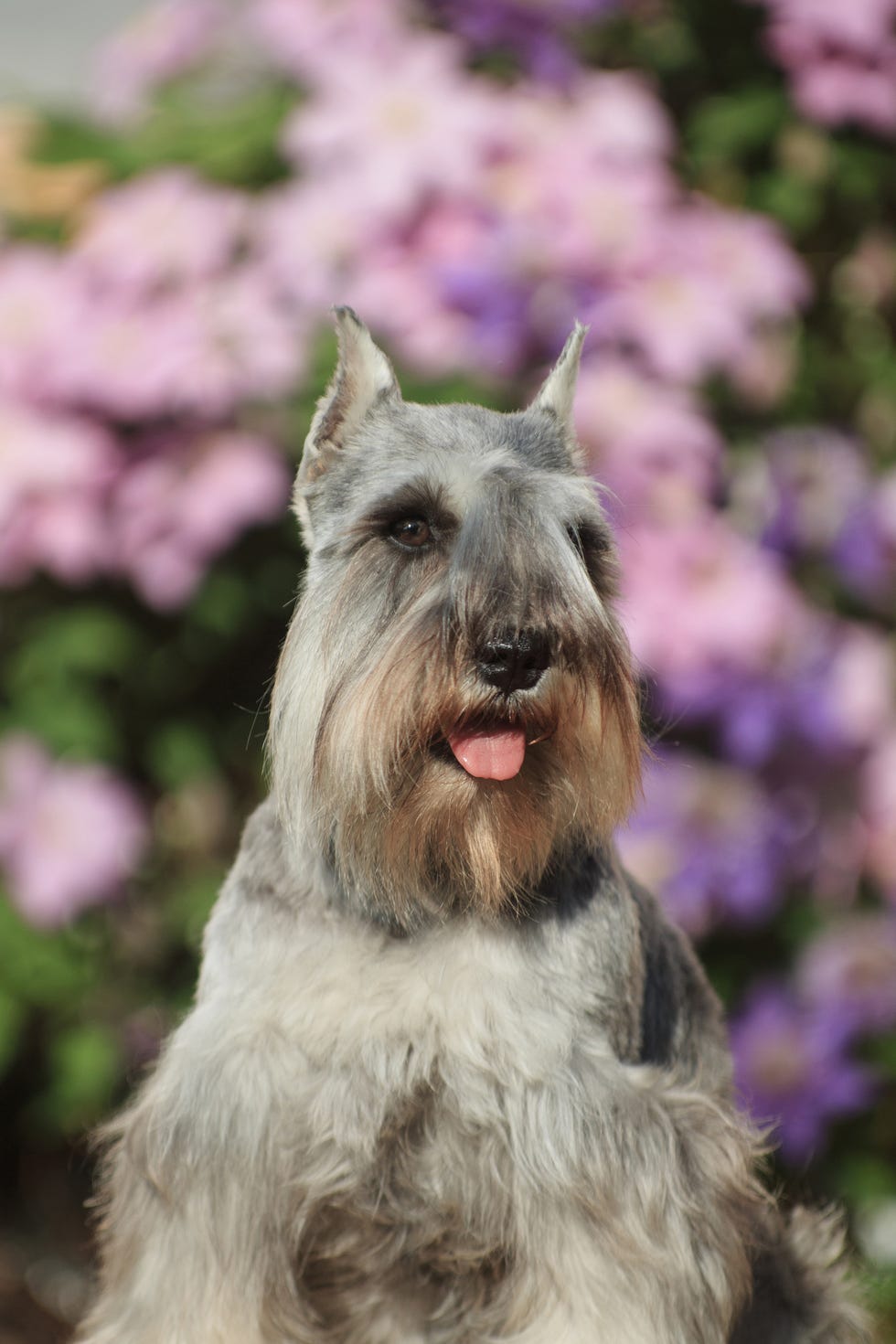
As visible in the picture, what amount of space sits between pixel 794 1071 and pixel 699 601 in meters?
1.31

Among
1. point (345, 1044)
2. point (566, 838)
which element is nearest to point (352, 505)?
point (566, 838)

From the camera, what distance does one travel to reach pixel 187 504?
4098 mm

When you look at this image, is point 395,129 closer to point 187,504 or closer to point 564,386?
point 187,504

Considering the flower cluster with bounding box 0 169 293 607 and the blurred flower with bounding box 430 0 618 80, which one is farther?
the blurred flower with bounding box 430 0 618 80

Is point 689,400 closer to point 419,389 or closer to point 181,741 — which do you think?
point 419,389

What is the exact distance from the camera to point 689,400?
A: 4.41m

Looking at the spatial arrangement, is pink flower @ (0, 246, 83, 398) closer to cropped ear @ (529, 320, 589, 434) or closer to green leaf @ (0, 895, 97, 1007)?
green leaf @ (0, 895, 97, 1007)

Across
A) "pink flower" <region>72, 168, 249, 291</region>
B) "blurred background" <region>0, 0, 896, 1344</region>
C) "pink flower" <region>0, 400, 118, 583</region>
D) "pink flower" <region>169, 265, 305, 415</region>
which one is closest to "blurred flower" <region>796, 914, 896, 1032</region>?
"blurred background" <region>0, 0, 896, 1344</region>

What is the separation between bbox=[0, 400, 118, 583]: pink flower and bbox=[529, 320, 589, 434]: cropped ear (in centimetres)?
167

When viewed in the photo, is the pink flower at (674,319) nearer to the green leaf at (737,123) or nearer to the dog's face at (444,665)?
the green leaf at (737,123)

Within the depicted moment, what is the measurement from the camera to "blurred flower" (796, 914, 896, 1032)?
458cm

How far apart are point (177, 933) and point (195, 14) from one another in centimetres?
273

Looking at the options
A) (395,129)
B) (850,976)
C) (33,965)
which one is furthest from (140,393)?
(850,976)

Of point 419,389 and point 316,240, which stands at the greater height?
point 316,240
